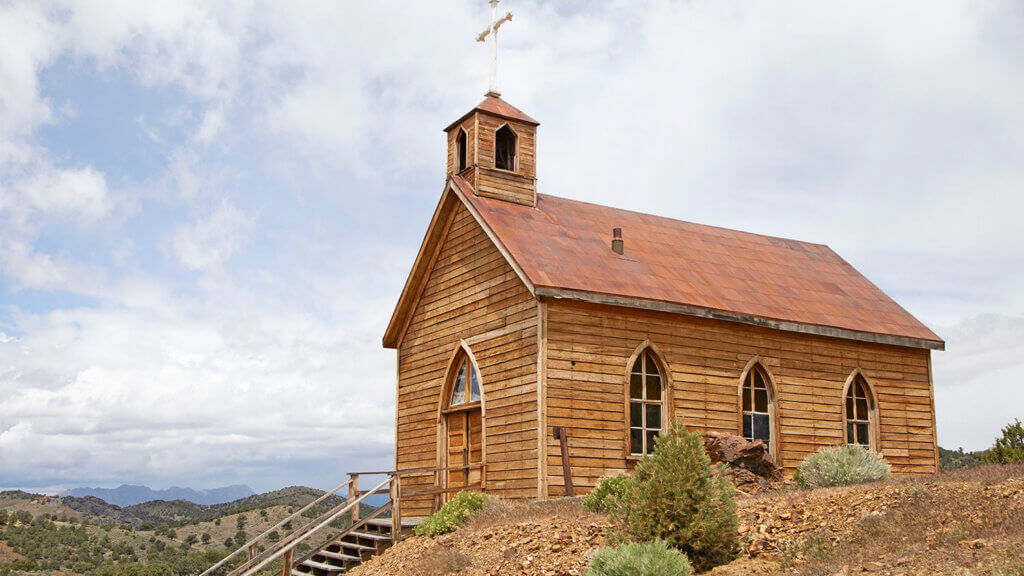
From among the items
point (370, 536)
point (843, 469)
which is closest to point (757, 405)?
point (843, 469)

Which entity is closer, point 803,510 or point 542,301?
point 803,510

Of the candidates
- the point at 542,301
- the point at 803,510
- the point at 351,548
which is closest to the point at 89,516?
the point at 351,548

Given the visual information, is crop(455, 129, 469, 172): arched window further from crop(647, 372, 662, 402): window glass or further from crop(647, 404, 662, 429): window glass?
crop(647, 404, 662, 429): window glass

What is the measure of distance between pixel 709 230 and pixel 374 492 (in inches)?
456

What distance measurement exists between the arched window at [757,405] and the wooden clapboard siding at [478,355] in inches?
193

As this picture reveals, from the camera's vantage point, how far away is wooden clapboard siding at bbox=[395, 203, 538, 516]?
18281mm

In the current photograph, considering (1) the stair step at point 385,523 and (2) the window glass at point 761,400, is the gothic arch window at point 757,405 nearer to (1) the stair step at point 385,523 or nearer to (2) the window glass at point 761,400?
(2) the window glass at point 761,400

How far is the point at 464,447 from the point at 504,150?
22.8 feet

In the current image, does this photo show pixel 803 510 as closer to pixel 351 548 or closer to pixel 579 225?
pixel 351 548

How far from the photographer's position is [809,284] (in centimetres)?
2420

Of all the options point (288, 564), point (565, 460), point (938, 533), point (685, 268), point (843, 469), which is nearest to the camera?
point (938, 533)

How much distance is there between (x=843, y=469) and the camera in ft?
51.8

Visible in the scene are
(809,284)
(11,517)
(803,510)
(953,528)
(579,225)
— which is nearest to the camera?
(953,528)

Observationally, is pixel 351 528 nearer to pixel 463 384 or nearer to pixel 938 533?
pixel 463 384
